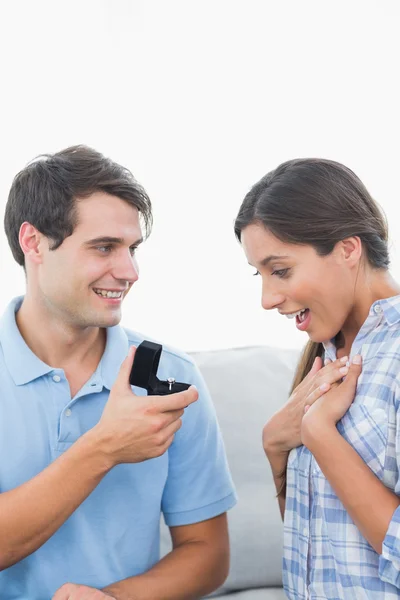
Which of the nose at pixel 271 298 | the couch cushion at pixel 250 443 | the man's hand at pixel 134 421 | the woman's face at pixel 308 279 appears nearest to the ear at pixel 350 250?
the woman's face at pixel 308 279

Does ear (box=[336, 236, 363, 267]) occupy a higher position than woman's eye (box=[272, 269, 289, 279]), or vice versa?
ear (box=[336, 236, 363, 267])

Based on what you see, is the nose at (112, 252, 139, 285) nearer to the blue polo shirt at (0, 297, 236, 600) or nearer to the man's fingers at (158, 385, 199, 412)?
the blue polo shirt at (0, 297, 236, 600)

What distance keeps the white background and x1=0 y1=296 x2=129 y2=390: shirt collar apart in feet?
2.53

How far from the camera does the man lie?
4.68 feet

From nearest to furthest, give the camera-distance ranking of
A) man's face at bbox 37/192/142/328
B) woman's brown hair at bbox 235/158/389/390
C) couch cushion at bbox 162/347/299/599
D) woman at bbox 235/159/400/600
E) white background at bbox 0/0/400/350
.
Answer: woman at bbox 235/159/400/600 → woman's brown hair at bbox 235/158/389/390 → man's face at bbox 37/192/142/328 → couch cushion at bbox 162/347/299/599 → white background at bbox 0/0/400/350

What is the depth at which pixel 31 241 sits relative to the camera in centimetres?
152

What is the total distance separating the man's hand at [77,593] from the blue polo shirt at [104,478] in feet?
0.32

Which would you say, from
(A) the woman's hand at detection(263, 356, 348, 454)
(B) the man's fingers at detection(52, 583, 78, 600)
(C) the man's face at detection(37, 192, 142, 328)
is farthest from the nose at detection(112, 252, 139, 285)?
(B) the man's fingers at detection(52, 583, 78, 600)

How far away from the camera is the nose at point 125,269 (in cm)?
146

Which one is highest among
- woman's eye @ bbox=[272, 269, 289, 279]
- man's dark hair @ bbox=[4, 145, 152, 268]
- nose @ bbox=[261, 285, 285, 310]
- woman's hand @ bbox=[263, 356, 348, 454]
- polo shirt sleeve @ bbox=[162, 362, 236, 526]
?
man's dark hair @ bbox=[4, 145, 152, 268]

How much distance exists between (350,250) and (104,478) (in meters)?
0.62

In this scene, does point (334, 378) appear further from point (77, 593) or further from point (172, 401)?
point (77, 593)

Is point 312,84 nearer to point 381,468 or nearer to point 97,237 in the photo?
point 97,237

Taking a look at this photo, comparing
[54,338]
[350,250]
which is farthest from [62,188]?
[350,250]
